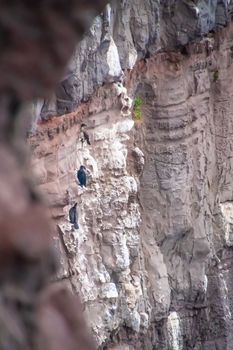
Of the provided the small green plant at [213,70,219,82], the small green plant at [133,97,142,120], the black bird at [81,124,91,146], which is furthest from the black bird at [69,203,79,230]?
the small green plant at [213,70,219,82]

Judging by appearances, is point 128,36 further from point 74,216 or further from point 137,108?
point 74,216

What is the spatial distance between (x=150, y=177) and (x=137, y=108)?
832mm

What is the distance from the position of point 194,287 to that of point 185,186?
3.89 ft

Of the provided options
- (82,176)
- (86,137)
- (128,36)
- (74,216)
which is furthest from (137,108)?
(74,216)

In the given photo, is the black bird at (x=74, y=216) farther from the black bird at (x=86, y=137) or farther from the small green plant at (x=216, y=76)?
the small green plant at (x=216, y=76)

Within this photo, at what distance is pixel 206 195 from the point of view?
1302 centimetres

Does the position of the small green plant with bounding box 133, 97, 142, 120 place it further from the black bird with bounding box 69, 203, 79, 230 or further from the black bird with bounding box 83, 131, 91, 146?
the black bird with bounding box 69, 203, 79, 230

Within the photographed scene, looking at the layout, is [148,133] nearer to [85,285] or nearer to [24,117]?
[85,285]

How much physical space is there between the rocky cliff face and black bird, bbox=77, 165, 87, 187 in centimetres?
6

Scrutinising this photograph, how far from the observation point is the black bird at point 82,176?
1041 cm

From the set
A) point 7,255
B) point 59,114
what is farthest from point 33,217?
point 59,114

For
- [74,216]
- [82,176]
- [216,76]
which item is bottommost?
[74,216]

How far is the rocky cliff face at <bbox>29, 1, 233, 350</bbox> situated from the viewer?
10.1m

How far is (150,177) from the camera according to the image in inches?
482
